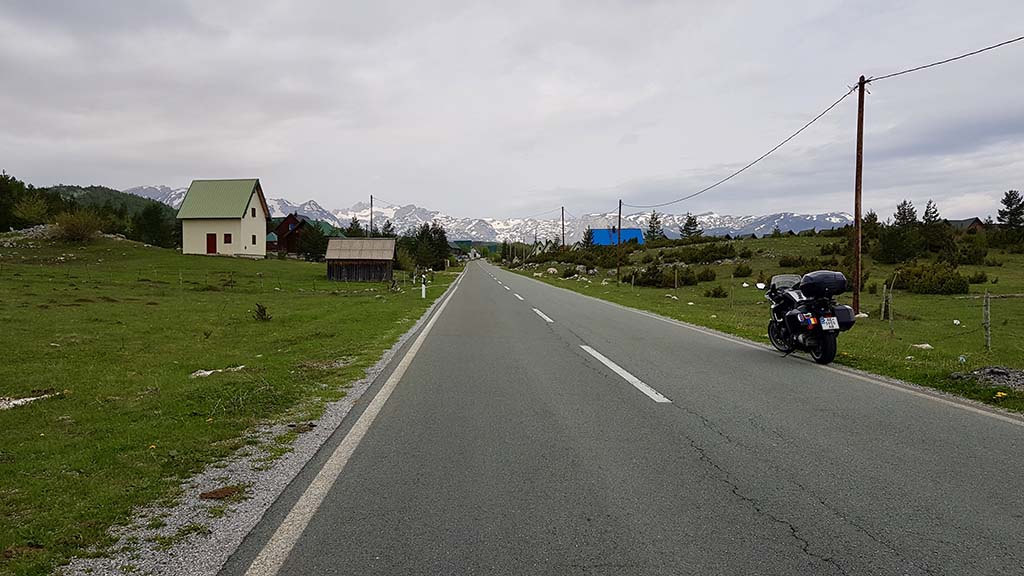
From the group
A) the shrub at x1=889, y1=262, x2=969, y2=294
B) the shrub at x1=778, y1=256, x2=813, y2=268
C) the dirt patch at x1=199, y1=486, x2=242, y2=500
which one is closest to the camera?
the dirt patch at x1=199, y1=486, x2=242, y2=500

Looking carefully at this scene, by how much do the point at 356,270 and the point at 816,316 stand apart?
3978cm

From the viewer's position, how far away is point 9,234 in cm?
5422

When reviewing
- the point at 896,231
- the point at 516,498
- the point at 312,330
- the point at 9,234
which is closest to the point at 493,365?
the point at 516,498

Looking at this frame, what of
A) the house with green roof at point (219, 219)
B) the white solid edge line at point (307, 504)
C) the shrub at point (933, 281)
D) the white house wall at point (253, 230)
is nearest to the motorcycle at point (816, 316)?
the white solid edge line at point (307, 504)

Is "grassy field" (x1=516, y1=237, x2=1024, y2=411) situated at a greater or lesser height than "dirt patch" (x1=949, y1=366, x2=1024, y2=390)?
lesser

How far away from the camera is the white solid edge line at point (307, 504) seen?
3.43 meters

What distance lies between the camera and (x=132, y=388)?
28.6 ft

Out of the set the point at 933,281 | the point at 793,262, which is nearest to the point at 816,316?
the point at 933,281

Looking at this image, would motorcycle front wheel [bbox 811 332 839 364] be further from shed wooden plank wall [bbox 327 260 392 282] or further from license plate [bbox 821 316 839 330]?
shed wooden plank wall [bbox 327 260 392 282]

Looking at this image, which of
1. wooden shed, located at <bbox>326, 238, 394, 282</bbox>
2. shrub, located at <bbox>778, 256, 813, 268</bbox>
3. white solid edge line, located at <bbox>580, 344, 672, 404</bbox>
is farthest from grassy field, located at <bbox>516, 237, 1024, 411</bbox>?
wooden shed, located at <bbox>326, 238, 394, 282</bbox>

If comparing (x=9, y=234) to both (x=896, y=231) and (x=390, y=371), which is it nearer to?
(x=390, y=371)

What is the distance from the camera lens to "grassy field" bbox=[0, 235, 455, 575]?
13.9 ft

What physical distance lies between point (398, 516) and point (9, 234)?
6554 cm

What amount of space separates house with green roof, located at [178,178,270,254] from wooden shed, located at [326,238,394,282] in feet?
65.4
